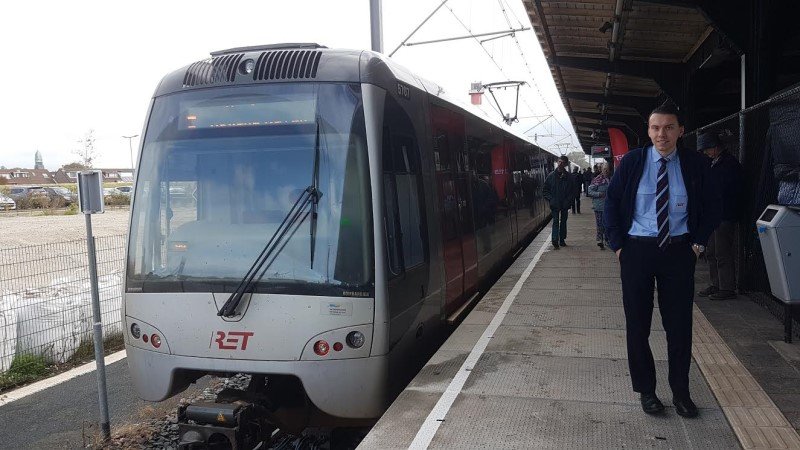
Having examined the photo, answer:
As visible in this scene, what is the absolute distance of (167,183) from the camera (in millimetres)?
4984

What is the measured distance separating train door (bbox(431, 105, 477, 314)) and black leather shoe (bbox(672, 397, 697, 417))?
253 cm

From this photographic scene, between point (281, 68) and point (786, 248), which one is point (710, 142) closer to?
point (786, 248)

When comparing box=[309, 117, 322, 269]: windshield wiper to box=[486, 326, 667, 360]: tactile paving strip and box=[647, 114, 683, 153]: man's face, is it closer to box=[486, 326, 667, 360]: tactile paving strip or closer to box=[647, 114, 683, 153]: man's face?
box=[486, 326, 667, 360]: tactile paving strip

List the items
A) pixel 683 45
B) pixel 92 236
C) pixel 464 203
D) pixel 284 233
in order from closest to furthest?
Answer: pixel 284 233, pixel 92 236, pixel 464 203, pixel 683 45

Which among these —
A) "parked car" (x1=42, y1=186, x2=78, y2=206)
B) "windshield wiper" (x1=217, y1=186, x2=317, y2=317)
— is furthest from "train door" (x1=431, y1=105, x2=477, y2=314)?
"parked car" (x1=42, y1=186, x2=78, y2=206)

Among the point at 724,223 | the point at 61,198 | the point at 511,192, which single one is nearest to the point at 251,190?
the point at 724,223

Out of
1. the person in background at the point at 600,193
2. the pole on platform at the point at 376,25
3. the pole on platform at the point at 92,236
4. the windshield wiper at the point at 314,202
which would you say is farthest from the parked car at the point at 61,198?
the windshield wiper at the point at 314,202

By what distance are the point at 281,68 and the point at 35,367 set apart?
4721mm

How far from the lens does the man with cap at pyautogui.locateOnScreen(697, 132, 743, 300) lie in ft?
23.1

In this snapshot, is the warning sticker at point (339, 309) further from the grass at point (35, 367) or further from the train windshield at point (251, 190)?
the grass at point (35, 367)

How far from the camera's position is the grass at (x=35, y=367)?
6996mm

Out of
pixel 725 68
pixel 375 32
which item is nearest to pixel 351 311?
pixel 375 32

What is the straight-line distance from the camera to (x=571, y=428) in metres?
4.07

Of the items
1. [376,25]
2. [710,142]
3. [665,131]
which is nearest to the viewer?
[665,131]
